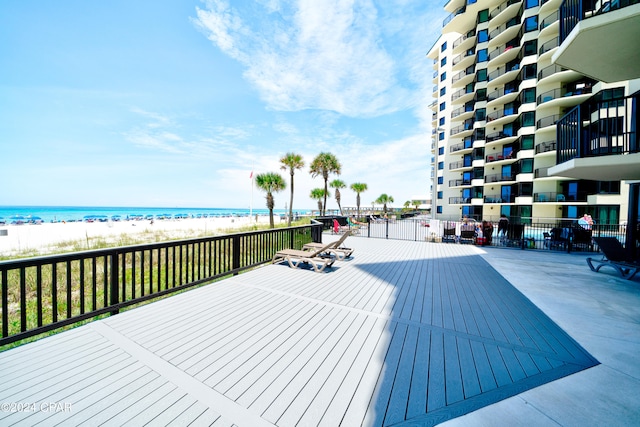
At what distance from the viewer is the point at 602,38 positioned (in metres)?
4.32

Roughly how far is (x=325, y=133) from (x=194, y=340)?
34.7 meters

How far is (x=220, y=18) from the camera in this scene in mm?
10711

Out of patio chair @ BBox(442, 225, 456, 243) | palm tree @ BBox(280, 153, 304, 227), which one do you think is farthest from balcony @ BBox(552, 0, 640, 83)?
palm tree @ BBox(280, 153, 304, 227)

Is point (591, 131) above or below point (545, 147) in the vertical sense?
below

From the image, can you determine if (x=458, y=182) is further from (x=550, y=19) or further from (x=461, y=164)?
(x=550, y=19)

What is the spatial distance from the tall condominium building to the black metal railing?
1401 cm

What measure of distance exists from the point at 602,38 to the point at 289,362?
7.67m

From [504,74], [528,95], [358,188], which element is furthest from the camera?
[358,188]

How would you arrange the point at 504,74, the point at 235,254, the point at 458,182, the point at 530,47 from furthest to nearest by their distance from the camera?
the point at 458,182 → the point at 504,74 → the point at 530,47 → the point at 235,254

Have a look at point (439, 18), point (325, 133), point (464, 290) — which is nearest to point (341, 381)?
point (464, 290)

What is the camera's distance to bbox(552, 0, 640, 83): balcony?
153 inches

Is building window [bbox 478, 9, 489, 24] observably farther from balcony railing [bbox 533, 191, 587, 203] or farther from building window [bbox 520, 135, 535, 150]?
balcony railing [bbox 533, 191, 587, 203]

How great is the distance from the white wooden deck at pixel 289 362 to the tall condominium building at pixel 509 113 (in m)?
14.1

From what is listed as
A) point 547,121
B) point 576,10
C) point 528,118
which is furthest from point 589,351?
point 528,118
